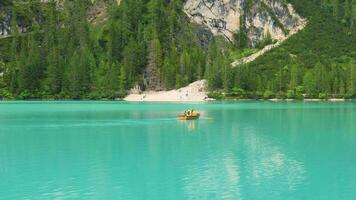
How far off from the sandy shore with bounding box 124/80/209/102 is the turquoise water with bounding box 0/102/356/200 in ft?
379

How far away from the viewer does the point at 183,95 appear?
627 feet

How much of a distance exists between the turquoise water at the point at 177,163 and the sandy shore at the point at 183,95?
4548 inches

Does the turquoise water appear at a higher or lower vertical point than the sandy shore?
lower

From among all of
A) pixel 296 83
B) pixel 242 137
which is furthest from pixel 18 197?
pixel 296 83

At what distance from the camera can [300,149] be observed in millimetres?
51000

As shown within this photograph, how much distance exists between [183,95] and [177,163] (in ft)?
490

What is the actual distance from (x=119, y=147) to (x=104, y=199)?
72.2ft

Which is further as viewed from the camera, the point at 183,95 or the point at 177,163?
the point at 183,95

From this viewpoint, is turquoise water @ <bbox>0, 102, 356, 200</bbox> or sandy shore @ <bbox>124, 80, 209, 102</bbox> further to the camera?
sandy shore @ <bbox>124, 80, 209, 102</bbox>

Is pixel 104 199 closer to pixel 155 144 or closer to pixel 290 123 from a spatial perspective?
pixel 155 144

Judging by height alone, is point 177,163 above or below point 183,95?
below

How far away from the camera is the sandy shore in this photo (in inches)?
7431

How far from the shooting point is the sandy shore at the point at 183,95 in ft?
619

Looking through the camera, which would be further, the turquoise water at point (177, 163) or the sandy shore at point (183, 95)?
the sandy shore at point (183, 95)
